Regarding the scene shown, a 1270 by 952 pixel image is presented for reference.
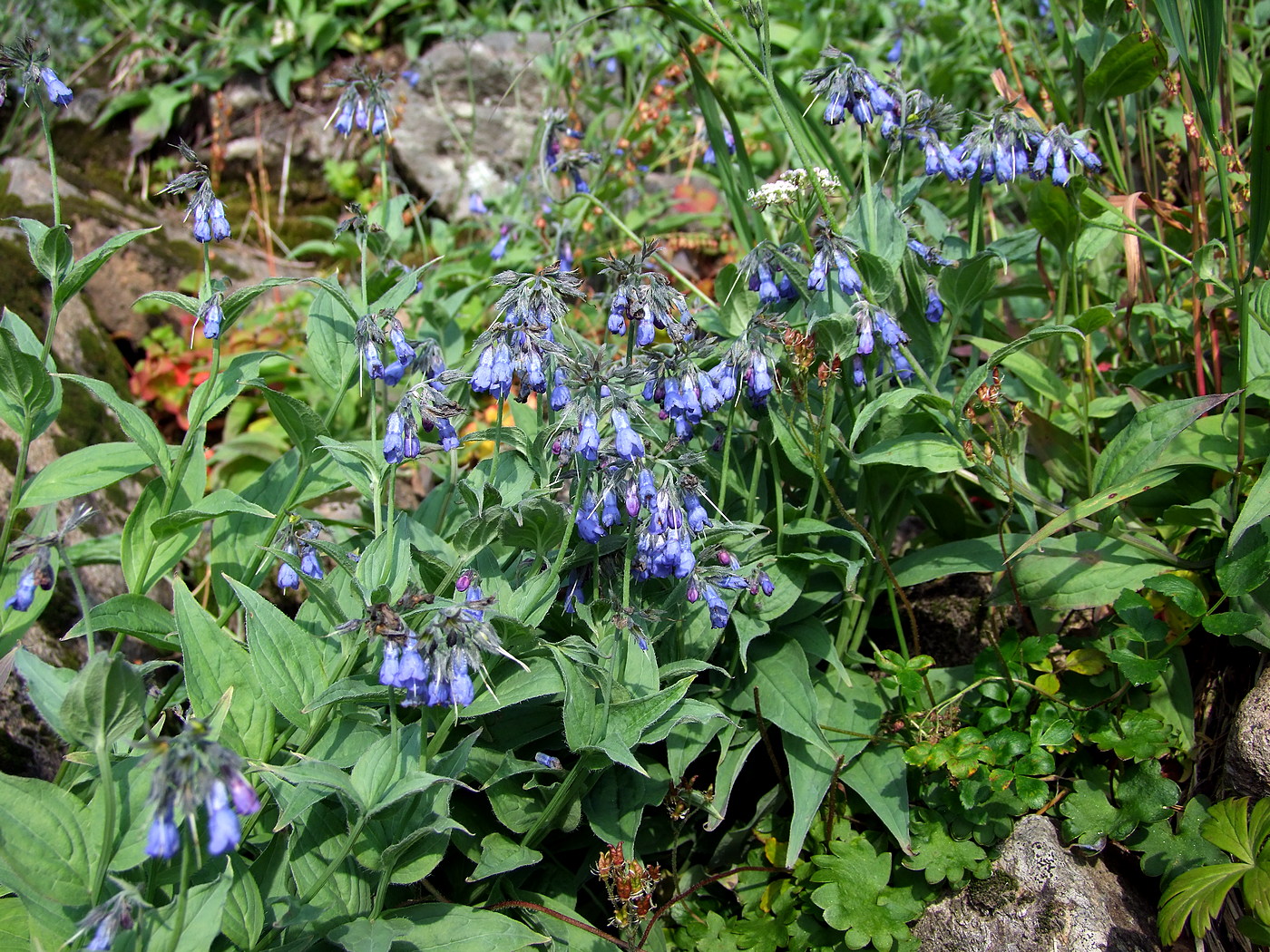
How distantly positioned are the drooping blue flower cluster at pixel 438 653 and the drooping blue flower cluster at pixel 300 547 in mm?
668

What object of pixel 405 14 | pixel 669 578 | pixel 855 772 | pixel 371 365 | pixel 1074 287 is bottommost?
pixel 855 772

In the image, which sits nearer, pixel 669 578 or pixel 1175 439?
pixel 669 578

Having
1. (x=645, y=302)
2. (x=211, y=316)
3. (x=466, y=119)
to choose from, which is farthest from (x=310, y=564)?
(x=466, y=119)

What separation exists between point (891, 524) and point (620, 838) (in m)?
1.37

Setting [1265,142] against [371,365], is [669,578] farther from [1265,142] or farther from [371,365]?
[1265,142]

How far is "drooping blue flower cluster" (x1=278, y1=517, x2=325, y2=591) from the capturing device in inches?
102

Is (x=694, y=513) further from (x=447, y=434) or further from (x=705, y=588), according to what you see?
(x=447, y=434)

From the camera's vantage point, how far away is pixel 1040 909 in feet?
8.38

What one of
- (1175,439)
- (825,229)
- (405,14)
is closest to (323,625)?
(825,229)

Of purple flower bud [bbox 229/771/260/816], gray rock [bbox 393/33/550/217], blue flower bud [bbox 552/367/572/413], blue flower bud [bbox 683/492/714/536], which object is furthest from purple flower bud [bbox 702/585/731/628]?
gray rock [bbox 393/33/550/217]

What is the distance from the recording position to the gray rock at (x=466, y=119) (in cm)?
696

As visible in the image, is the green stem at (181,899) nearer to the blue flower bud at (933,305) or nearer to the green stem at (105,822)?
the green stem at (105,822)

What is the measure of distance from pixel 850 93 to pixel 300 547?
209 cm

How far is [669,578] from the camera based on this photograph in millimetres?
2773
